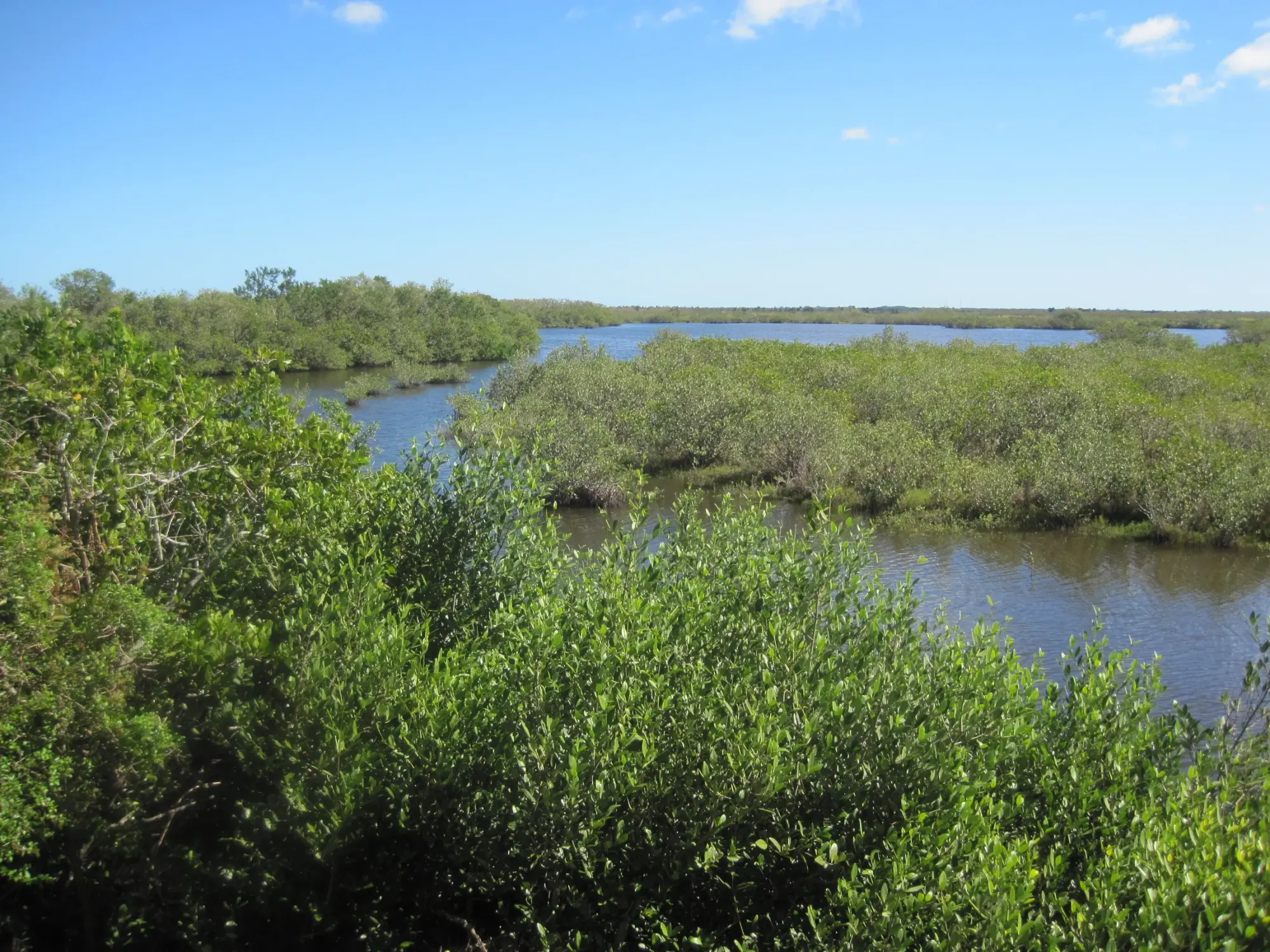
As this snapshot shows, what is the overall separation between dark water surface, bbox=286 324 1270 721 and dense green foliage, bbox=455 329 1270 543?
67.5 inches

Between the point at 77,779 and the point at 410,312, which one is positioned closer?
the point at 77,779

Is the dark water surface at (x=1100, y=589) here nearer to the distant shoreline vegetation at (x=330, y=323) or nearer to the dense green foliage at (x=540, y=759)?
the dense green foliage at (x=540, y=759)

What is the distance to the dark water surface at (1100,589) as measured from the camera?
21.4 metres

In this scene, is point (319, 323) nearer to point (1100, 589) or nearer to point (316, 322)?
point (316, 322)

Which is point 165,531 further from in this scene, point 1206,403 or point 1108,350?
point 1108,350

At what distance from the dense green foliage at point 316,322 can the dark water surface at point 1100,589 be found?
36.8m

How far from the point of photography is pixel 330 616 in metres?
9.52

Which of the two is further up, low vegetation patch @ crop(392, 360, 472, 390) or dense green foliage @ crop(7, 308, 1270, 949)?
low vegetation patch @ crop(392, 360, 472, 390)

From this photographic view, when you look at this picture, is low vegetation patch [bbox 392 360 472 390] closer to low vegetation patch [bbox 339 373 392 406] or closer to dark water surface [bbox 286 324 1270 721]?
low vegetation patch [bbox 339 373 392 406]

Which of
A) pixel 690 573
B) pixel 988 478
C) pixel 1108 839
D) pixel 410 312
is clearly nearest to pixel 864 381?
pixel 988 478

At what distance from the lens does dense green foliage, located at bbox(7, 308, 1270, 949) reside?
720 centimetres

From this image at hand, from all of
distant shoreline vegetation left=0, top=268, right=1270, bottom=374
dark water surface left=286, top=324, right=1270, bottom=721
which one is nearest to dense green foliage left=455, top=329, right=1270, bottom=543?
dark water surface left=286, top=324, right=1270, bottom=721

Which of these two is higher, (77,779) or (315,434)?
(315,434)

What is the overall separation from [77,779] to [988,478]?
3110cm
